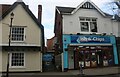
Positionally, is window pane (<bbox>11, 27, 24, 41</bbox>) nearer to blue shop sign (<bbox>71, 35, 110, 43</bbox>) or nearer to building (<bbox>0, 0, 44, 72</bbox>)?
building (<bbox>0, 0, 44, 72</bbox>)

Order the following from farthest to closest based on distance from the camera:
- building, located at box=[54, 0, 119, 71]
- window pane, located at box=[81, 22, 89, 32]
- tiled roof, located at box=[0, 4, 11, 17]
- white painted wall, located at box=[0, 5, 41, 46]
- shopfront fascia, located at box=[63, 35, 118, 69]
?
1. window pane, located at box=[81, 22, 89, 32]
2. tiled roof, located at box=[0, 4, 11, 17]
3. building, located at box=[54, 0, 119, 71]
4. shopfront fascia, located at box=[63, 35, 118, 69]
5. white painted wall, located at box=[0, 5, 41, 46]

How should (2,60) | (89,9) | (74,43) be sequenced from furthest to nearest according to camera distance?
(89,9) < (74,43) < (2,60)

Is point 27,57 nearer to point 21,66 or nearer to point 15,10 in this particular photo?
point 21,66

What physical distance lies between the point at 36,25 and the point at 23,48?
3231 millimetres

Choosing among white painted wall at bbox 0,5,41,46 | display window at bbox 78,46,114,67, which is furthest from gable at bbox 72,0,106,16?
white painted wall at bbox 0,5,41,46

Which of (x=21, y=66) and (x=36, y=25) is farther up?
(x=36, y=25)

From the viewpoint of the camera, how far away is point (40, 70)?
2564cm

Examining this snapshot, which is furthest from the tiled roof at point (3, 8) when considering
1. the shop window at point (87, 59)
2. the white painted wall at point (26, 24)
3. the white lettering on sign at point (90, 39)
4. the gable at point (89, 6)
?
the shop window at point (87, 59)

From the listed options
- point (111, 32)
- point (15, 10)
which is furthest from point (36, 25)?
point (111, 32)

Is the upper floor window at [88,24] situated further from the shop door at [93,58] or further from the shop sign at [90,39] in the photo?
the shop door at [93,58]

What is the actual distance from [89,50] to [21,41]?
324 inches

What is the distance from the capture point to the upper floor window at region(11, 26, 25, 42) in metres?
25.6

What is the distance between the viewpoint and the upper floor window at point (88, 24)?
28684 mm

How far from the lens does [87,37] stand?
27500 mm
